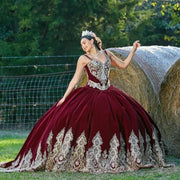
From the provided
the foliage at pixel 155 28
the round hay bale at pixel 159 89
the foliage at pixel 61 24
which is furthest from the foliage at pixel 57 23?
the round hay bale at pixel 159 89

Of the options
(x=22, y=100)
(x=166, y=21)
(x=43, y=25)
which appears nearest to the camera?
(x=22, y=100)

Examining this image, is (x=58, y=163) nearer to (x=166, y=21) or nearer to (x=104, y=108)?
(x=104, y=108)

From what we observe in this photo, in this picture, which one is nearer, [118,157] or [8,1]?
[118,157]

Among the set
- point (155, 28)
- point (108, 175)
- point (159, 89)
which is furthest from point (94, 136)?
point (155, 28)

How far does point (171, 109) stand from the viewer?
5.93m

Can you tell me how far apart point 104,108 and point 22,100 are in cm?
704

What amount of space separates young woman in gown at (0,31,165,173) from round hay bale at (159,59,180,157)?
85cm

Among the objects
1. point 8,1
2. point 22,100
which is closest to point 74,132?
point 22,100

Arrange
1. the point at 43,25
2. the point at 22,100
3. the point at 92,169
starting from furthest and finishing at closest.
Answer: the point at 43,25 → the point at 22,100 → the point at 92,169

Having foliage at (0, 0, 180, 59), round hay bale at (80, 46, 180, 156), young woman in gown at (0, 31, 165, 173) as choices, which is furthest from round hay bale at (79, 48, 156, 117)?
foliage at (0, 0, 180, 59)

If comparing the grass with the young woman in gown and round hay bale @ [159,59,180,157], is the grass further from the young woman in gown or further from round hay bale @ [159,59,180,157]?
round hay bale @ [159,59,180,157]

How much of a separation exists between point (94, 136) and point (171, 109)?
5.03 feet

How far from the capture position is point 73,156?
4.71m

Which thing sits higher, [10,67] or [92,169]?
[10,67]
